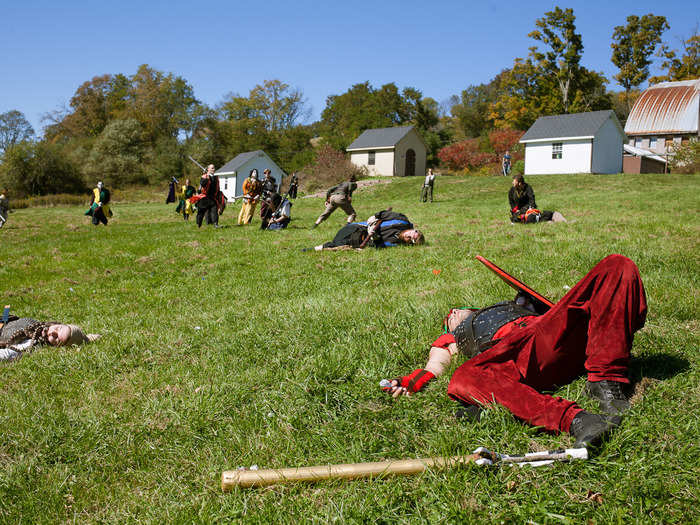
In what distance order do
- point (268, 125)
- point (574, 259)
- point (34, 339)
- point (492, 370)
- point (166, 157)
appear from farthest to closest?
point (268, 125), point (166, 157), point (574, 259), point (34, 339), point (492, 370)

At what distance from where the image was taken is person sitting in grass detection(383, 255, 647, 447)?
272 cm

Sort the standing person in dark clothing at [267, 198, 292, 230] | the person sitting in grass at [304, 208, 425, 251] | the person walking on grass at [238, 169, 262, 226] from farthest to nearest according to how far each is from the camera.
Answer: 1. the person walking on grass at [238, 169, 262, 226]
2. the standing person in dark clothing at [267, 198, 292, 230]
3. the person sitting in grass at [304, 208, 425, 251]

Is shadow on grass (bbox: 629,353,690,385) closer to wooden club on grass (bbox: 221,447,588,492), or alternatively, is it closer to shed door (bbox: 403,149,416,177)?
wooden club on grass (bbox: 221,447,588,492)

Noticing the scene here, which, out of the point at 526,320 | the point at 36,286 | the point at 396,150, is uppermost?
the point at 396,150

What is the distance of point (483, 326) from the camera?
343 cm

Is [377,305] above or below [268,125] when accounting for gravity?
below

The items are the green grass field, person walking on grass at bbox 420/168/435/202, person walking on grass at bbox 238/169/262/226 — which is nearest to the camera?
the green grass field

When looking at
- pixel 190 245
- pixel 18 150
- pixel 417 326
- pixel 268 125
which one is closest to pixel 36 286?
pixel 190 245

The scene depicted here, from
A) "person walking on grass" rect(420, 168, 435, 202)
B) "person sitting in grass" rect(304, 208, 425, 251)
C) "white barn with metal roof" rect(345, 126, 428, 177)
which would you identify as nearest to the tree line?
"white barn with metal roof" rect(345, 126, 428, 177)

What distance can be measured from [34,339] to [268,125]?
7622 cm

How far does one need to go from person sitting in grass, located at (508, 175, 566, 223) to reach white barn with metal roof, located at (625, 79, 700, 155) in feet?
128

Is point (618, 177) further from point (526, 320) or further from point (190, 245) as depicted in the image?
point (526, 320)

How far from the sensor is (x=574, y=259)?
7164 millimetres

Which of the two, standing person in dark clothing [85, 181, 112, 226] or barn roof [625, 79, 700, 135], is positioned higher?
barn roof [625, 79, 700, 135]
